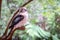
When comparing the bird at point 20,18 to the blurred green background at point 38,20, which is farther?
the blurred green background at point 38,20

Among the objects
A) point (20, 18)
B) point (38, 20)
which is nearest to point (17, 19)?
point (20, 18)

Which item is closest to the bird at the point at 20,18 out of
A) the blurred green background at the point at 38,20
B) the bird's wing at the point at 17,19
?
the bird's wing at the point at 17,19

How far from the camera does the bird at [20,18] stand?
738 millimetres

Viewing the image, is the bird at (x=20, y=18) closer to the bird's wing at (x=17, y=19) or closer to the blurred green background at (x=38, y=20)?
the bird's wing at (x=17, y=19)

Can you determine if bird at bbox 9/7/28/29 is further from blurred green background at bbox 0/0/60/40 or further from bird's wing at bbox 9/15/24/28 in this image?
blurred green background at bbox 0/0/60/40

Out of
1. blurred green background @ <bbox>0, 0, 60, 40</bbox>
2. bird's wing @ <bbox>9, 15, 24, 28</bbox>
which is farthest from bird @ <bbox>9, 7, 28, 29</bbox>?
blurred green background @ <bbox>0, 0, 60, 40</bbox>

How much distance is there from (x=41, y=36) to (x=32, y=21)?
209mm

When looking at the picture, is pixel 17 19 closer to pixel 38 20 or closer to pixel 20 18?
pixel 20 18

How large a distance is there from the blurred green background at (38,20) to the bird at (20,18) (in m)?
0.44

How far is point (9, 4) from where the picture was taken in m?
1.66

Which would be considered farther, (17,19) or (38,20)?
(38,20)

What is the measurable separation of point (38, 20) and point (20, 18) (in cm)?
74

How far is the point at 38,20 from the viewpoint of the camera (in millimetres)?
1492

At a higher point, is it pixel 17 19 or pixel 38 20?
pixel 17 19
